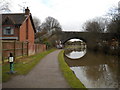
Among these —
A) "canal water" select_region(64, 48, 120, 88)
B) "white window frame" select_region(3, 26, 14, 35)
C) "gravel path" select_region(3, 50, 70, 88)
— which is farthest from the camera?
"white window frame" select_region(3, 26, 14, 35)

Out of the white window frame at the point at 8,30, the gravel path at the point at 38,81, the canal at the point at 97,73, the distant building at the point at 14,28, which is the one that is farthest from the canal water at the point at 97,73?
the white window frame at the point at 8,30

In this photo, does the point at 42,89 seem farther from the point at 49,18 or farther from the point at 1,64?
the point at 49,18

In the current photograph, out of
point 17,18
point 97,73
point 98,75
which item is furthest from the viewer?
point 17,18

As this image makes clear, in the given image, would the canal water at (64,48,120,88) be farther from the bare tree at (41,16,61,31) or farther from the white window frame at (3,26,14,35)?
the bare tree at (41,16,61,31)

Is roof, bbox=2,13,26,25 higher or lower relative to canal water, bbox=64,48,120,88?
higher

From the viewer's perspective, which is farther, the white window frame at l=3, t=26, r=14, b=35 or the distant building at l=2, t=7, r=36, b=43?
the white window frame at l=3, t=26, r=14, b=35

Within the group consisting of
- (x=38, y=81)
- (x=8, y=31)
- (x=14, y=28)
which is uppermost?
(x=14, y=28)

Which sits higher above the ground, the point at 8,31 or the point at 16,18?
the point at 16,18

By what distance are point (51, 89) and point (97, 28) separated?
47.7m

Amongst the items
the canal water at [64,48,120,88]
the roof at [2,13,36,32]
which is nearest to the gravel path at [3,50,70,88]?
the canal water at [64,48,120,88]

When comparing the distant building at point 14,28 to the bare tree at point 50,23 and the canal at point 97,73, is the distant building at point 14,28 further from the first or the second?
the bare tree at point 50,23

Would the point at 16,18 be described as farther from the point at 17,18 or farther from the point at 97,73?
the point at 97,73

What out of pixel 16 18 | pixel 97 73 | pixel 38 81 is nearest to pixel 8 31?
pixel 16 18

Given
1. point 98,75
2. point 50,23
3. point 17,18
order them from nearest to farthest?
point 98,75 < point 17,18 < point 50,23
